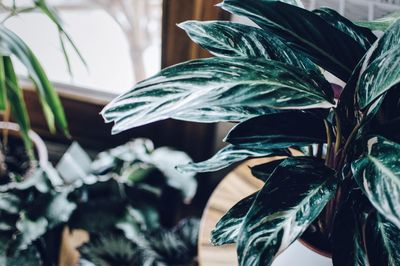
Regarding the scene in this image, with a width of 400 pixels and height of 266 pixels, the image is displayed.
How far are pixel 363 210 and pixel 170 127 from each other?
27.3 inches

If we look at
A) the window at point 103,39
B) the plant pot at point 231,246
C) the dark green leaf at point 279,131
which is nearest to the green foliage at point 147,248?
the plant pot at point 231,246

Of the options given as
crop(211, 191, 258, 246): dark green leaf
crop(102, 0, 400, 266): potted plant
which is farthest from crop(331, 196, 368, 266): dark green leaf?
crop(211, 191, 258, 246): dark green leaf

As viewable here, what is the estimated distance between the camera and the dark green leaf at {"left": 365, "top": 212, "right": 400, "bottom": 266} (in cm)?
53

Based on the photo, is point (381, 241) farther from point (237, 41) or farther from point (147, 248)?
point (147, 248)

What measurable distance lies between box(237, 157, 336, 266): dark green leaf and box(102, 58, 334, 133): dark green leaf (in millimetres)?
82

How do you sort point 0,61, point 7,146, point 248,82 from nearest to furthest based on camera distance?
point 248,82, point 0,61, point 7,146

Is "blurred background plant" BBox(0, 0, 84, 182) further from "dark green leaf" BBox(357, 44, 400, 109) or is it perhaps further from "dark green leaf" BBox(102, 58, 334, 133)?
"dark green leaf" BBox(357, 44, 400, 109)

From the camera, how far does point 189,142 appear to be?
Answer: 1206mm

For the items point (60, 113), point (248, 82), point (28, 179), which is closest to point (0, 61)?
point (60, 113)

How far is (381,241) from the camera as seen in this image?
0.54 metres

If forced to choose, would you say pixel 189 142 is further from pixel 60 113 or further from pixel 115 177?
pixel 60 113

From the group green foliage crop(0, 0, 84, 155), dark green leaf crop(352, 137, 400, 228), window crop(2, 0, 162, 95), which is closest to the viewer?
dark green leaf crop(352, 137, 400, 228)

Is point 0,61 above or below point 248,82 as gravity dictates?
below

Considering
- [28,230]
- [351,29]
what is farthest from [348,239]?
[28,230]
